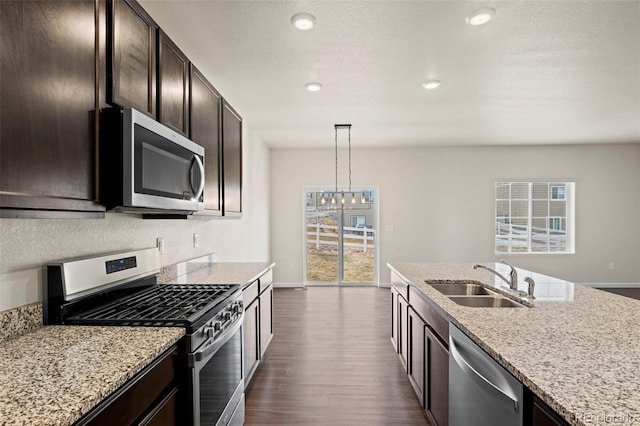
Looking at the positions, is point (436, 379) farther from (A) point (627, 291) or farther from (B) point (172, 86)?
(A) point (627, 291)

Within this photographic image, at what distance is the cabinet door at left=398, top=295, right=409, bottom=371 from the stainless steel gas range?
1.29m

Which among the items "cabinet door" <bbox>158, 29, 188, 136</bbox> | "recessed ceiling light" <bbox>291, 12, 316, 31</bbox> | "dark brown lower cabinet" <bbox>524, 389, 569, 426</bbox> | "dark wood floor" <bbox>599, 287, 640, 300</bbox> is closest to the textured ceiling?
"recessed ceiling light" <bbox>291, 12, 316, 31</bbox>

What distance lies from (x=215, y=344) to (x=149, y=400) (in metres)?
0.47

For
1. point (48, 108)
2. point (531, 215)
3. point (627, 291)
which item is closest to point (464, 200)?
→ point (531, 215)

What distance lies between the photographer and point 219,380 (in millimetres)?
1774

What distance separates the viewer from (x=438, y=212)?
647cm

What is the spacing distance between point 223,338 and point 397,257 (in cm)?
509

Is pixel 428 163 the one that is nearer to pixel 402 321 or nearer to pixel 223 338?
pixel 402 321

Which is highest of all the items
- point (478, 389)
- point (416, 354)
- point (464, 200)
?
point (464, 200)

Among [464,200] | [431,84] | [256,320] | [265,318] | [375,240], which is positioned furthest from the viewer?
[375,240]

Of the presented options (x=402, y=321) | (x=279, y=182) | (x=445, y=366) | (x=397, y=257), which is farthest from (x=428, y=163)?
(x=445, y=366)

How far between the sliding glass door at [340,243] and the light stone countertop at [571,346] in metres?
4.43

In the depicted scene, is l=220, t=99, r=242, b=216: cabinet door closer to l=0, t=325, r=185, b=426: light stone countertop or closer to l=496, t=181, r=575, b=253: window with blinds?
l=0, t=325, r=185, b=426: light stone countertop

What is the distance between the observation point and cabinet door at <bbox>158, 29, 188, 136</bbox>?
5.95 ft
